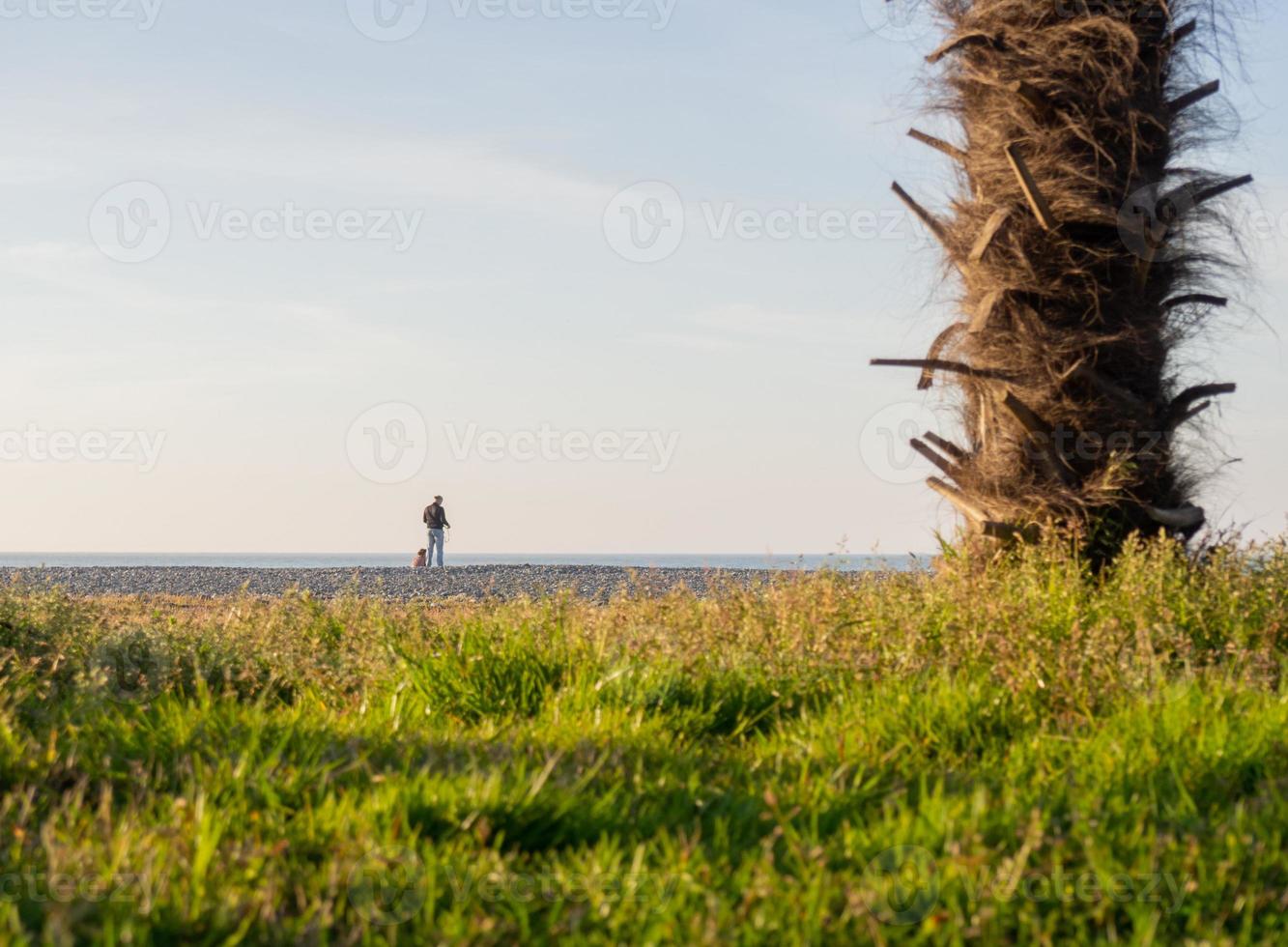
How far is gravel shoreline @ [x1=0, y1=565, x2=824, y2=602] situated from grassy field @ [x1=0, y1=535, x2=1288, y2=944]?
8.29m

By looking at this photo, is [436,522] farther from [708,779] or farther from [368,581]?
[708,779]

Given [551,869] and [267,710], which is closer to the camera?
[551,869]

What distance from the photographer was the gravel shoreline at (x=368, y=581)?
15.3 m

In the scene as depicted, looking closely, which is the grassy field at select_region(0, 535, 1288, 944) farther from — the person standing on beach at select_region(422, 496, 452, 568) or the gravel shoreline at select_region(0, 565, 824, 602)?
the person standing on beach at select_region(422, 496, 452, 568)

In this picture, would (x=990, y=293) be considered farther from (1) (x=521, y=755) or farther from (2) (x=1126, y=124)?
(1) (x=521, y=755)

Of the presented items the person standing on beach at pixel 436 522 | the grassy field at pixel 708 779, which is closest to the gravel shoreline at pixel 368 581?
the person standing on beach at pixel 436 522

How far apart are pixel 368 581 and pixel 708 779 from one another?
1700 centimetres

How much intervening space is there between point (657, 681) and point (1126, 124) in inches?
182

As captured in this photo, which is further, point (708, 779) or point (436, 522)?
point (436, 522)

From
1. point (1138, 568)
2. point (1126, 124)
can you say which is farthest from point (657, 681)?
point (1126, 124)

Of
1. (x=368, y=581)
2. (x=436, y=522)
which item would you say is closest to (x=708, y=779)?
(x=368, y=581)

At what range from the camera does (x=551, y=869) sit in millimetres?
2930

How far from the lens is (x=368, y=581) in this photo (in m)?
19.9

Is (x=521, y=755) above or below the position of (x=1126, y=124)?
below
